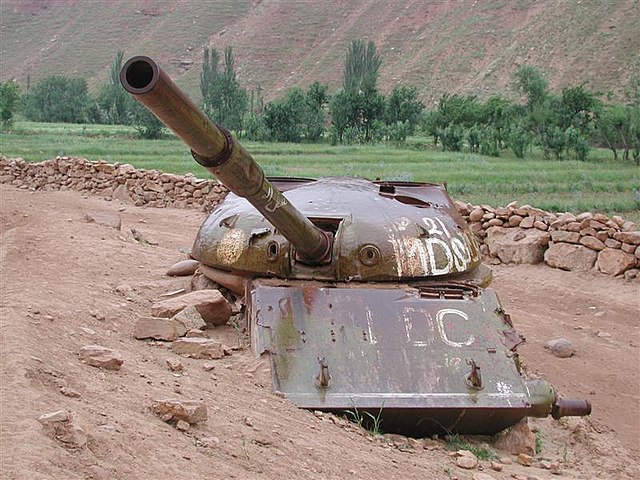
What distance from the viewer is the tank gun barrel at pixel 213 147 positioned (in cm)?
374

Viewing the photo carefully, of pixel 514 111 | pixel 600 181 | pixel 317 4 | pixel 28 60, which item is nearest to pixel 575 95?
pixel 514 111

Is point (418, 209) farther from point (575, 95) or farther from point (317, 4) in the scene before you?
point (317, 4)

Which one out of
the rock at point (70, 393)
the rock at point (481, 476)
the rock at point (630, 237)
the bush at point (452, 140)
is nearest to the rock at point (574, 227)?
the rock at point (630, 237)

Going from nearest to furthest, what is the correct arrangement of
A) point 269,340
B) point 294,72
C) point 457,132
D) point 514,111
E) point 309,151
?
1. point 269,340
2. point 309,151
3. point 457,132
4. point 514,111
5. point 294,72

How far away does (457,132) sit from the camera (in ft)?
111

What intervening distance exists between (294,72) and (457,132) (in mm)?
31925

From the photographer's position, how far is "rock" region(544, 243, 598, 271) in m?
→ 11.5

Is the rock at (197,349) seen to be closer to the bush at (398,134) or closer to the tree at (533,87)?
the bush at (398,134)

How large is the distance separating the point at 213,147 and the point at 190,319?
2.27m

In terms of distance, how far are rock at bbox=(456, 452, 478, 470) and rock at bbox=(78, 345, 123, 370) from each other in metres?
1.82

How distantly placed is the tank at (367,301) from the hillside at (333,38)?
3796 centimetres

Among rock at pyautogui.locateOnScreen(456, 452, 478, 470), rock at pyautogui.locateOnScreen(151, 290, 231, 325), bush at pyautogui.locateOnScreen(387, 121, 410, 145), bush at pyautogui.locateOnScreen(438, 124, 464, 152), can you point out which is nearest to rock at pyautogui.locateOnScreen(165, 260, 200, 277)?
rock at pyautogui.locateOnScreen(151, 290, 231, 325)

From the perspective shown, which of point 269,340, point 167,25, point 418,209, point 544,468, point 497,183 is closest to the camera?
point 544,468

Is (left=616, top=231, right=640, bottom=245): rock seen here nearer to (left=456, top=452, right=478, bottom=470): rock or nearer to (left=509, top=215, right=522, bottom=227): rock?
(left=509, top=215, right=522, bottom=227): rock
